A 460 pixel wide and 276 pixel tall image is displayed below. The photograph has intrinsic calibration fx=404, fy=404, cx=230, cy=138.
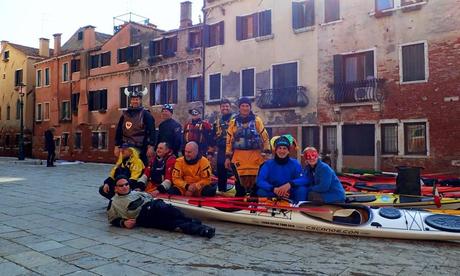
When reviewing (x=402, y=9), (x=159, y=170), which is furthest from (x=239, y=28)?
(x=159, y=170)

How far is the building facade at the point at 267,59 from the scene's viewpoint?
19.7 metres

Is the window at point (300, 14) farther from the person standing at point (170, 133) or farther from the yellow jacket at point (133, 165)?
the yellow jacket at point (133, 165)

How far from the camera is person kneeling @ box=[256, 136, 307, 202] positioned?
6.40 metres

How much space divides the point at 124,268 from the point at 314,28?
17.5 metres

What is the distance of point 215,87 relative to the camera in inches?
924

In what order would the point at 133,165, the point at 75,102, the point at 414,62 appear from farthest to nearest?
1. the point at 75,102
2. the point at 414,62
3. the point at 133,165

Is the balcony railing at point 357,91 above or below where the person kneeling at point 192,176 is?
above

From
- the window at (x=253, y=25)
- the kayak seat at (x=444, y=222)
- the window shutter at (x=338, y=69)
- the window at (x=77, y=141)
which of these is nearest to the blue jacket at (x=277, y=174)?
the kayak seat at (x=444, y=222)

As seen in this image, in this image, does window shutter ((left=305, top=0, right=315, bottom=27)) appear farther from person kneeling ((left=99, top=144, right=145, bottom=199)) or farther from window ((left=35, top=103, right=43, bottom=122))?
window ((left=35, top=103, right=43, bottom=122))

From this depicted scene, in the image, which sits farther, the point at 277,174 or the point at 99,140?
the point at 99,140

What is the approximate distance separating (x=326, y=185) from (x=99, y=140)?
26.6 metres

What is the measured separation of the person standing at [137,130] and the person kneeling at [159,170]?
0.36 m

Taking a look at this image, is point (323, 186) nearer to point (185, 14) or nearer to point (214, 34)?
point (214, 34)

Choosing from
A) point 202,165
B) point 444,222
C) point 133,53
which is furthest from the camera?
point 133,53
